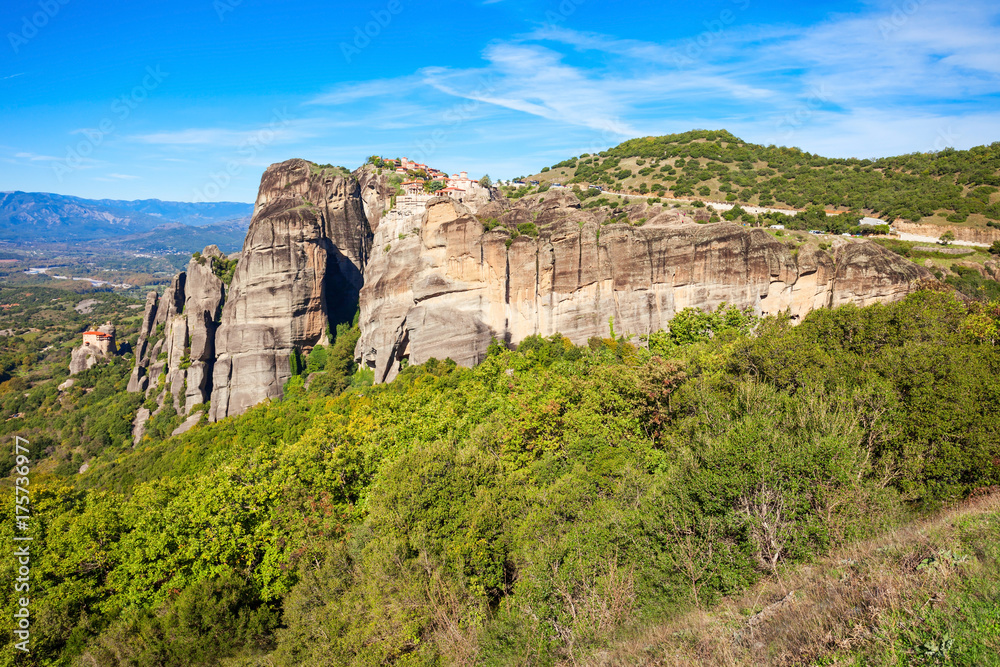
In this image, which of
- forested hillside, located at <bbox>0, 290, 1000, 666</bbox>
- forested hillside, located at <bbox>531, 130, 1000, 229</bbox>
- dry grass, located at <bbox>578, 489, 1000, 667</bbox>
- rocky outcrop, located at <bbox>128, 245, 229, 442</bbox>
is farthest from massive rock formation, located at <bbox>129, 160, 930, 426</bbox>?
dry grass, located at <bbox>578, 489, 1000, 667</bbox>

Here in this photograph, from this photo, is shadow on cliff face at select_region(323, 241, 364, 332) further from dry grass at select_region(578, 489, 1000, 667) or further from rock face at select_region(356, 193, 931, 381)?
dry grass at select_region(578, 489, 1000, 667)

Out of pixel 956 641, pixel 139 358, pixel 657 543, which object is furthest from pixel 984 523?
pixel 139 358

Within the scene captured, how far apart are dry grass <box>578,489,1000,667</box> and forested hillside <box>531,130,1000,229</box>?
52781 millimetres

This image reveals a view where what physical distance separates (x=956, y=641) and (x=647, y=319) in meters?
35.2

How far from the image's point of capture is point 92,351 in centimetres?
8412

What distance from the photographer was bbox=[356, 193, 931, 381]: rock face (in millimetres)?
38656

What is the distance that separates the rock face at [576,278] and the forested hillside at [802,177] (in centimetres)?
1968

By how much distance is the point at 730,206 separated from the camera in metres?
59.5

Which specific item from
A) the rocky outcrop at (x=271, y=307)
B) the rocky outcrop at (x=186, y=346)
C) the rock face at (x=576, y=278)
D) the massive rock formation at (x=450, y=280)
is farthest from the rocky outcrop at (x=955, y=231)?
the rocky outcrop at (x=186, y=346)

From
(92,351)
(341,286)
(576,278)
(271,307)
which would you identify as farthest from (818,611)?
(92,351)

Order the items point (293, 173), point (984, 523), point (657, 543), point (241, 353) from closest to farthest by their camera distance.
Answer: point (984, 523)
point (657, 543)
point (241, 353)
point (293, 173)

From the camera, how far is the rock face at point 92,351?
272 feet

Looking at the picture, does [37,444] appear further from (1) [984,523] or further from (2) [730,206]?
(2) [730,206]

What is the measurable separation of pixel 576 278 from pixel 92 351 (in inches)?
3473
